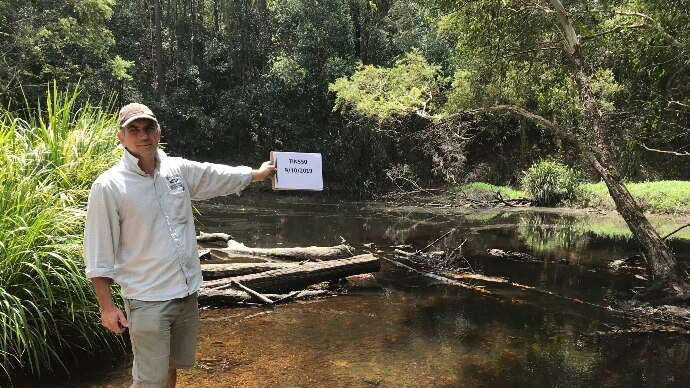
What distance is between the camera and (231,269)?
632cm

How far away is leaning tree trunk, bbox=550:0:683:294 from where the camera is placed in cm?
680

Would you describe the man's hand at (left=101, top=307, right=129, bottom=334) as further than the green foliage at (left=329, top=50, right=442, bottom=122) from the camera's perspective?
No

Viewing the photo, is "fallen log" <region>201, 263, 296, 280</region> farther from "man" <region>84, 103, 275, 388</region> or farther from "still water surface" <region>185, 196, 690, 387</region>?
"man" <region>84, 103, 275, 388</region>

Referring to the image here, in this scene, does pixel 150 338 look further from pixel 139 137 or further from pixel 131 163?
pixel 139 137

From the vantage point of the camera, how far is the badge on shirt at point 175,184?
250cm

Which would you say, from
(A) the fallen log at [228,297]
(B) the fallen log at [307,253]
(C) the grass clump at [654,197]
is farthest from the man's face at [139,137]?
(C) the grass clump at [654,197]

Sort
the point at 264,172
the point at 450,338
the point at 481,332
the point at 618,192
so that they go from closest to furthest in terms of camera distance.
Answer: the point at 264,172
the point at 450,338
the point at 481,332
the point at 618,192

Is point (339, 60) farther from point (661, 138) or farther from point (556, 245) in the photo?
point (661, 138)

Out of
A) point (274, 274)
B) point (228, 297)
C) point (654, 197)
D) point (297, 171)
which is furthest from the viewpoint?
point (654, 197)

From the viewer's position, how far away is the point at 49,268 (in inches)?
142

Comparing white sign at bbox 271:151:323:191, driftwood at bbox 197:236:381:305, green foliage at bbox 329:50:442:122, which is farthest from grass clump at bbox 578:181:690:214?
white sign at bbox 271:151:323:191

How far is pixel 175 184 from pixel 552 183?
57.1ft

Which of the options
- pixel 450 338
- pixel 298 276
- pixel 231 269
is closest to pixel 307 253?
pixel 298 276

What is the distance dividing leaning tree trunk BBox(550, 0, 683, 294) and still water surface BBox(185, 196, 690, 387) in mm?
722
